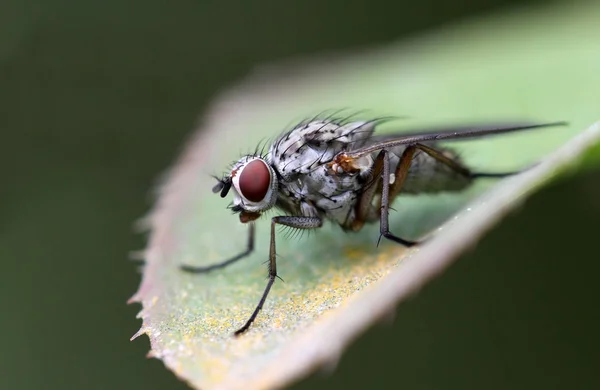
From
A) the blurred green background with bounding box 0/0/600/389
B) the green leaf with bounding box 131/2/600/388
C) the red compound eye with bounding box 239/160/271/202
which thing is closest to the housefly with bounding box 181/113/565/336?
the red compound eye with bounding box 239/160/271/202

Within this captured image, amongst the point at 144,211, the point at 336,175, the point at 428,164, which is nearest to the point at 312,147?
the point at 336,175

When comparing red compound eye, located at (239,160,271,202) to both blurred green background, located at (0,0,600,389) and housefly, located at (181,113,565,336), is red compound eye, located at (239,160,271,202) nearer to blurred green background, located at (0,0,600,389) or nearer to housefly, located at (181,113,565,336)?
housefly, located at (181,113,565,336)

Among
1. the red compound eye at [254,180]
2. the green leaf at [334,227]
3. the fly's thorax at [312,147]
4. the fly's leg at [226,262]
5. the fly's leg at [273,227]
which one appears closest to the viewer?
the green leaf at [334,227]

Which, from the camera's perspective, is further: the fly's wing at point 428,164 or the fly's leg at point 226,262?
the fly's wing at point 428,164

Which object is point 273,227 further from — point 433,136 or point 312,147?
point 433,136

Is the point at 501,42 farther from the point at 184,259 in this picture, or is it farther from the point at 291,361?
the point at 291,361

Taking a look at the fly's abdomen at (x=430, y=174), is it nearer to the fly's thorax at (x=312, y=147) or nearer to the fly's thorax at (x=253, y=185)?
the fly's thorax at (x=312, y=147)

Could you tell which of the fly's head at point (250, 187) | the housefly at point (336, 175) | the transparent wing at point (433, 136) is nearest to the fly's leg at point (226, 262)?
the housefly at point (336, 175)

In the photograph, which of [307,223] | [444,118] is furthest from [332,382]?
[444,118]
